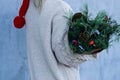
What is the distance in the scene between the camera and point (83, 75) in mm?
2494

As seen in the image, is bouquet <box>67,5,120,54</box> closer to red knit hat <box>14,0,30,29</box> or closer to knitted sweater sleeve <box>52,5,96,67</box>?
knitted sweater sleeve <box>52,5,96,67</box>

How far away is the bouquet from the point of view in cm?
143

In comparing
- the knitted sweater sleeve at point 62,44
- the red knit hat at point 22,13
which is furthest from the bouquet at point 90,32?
the red knit hat at point 22,13

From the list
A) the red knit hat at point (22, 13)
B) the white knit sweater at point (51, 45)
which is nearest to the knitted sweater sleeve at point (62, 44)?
the white knit sweater at point (51, 45)

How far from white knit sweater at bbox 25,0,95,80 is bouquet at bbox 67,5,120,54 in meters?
0.05

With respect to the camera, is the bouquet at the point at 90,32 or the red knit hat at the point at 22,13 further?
the red knit hat at the point at 22,13

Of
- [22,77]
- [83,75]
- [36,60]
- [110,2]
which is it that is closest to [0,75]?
[22,77]

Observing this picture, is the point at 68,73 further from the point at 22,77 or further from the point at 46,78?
the point at 22,77

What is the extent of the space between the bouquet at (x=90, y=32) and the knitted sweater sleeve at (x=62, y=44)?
0.12ft

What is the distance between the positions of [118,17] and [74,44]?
4.25ft

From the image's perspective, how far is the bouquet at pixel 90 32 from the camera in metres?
1.43


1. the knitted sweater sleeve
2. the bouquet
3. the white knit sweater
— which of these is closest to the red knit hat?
the white knit sweater

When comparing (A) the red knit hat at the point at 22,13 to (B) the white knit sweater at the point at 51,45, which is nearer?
(B) the white knit sweater at the point at 51,45

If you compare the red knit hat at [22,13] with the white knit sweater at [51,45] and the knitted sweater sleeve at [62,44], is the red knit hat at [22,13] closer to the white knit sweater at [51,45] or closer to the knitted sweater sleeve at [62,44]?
the white knit sweater at [51,45]
